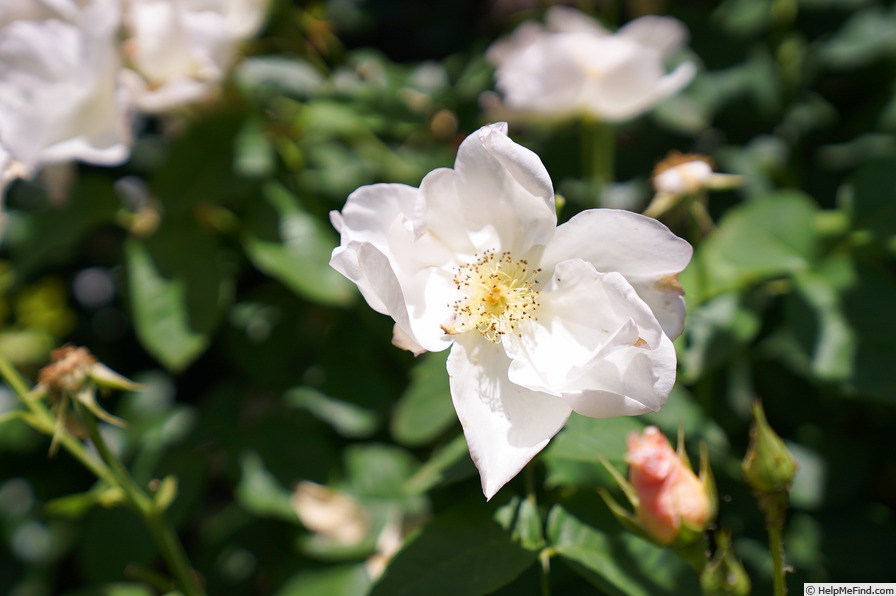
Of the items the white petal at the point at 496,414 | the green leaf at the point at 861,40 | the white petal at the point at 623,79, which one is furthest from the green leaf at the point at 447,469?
the green leaf at the point at 861,40

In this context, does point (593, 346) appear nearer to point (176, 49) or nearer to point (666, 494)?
point (666, 494)

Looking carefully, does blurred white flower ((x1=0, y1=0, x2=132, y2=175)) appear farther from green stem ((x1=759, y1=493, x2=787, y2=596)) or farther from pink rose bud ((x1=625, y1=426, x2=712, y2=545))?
green stem ((x1=759, y1=493, x2=787, y2=596))

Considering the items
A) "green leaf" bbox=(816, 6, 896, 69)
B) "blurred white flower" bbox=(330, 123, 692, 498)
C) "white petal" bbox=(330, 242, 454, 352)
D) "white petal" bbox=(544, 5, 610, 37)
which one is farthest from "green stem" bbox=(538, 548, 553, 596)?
"green leaf" bbox=(816, 6, 896, 69)

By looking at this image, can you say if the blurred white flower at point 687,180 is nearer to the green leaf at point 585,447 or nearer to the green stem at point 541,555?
the green leaf at point 585,447

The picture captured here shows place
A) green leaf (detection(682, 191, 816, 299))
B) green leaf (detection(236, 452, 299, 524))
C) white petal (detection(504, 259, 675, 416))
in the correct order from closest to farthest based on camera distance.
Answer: white petal (detection(504, 259, 675, 416)), green leaf (detection(682, 191, 816, 299)), green leaf (detection(236, 452, 299, 524))

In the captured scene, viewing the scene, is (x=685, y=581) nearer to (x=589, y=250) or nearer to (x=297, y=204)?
(x=589, y=250)
